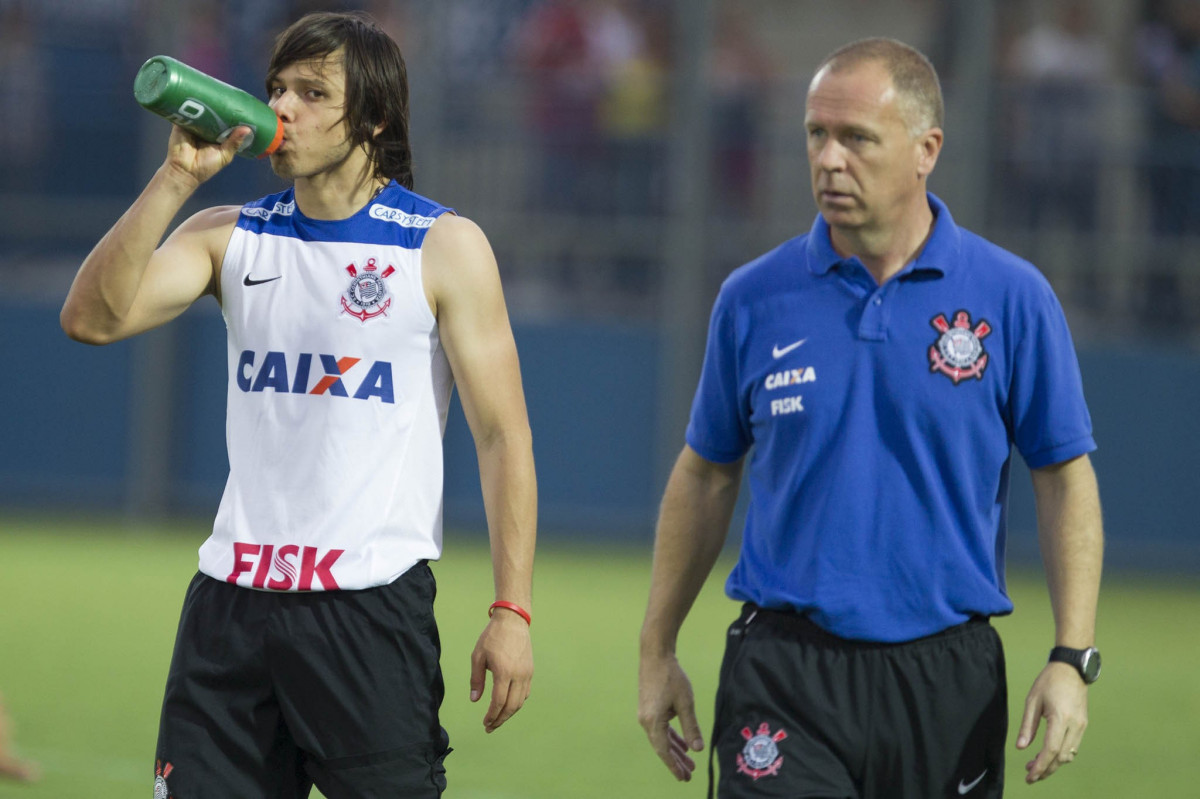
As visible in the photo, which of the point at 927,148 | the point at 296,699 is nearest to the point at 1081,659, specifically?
the point at 927,148

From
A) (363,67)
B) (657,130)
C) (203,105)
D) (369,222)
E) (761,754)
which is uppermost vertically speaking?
(657,130)

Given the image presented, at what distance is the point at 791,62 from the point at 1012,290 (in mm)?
10341

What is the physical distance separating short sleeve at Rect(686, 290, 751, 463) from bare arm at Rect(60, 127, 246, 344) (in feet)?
3.60

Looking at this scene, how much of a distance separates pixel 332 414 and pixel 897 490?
3.78 ft

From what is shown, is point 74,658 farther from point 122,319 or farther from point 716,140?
point 716,140

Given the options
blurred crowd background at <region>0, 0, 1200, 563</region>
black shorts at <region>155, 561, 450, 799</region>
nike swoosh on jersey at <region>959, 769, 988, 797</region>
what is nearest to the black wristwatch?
nike swoosh on jersey at <region>959, 769, 988, 797</region>

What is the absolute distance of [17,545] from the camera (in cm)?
1198

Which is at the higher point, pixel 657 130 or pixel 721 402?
pixel 657 130

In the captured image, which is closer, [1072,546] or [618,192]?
[1072,546]

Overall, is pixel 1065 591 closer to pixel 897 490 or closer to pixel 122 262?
pixel 897 490

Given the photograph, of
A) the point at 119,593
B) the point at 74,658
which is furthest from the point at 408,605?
the point at 119,593

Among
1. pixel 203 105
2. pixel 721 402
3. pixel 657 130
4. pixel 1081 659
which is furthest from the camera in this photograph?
pixel 657 130

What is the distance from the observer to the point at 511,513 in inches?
131

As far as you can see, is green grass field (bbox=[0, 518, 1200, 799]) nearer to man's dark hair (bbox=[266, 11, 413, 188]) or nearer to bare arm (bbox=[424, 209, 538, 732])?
bare arm (bbox=[424, 209, 538, 732])
